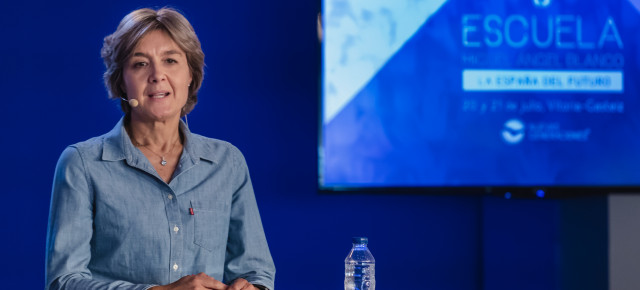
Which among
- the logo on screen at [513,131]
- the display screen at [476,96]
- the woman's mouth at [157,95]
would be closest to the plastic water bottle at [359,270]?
the display screen at [476,96]

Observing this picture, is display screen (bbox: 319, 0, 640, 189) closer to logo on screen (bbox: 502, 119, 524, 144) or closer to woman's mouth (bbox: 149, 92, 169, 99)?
logo on screen (bbox: 502, 119, 524, 144)

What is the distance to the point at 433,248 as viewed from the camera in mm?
3285

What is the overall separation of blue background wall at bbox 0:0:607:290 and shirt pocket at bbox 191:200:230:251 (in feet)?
4.68

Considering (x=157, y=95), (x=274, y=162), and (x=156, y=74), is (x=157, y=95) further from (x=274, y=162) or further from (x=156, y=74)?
(x=274, y=162)

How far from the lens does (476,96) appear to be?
3.01 meters

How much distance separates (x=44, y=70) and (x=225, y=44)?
815 millimetres

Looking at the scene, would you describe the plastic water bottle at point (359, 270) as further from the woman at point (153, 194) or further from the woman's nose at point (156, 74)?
the woman's nose at point (156, 74)

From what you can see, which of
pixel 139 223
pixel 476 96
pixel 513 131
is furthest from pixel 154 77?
pixel 513 131

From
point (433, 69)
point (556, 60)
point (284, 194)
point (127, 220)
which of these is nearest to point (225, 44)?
point (284, 194)

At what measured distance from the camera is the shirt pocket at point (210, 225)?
170 centimetres

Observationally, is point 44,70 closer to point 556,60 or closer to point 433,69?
point 433,69

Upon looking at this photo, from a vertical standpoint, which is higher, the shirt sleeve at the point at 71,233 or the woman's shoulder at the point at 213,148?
the woman's shoulder at the point at 213,148

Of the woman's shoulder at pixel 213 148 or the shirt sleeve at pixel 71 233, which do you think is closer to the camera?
the shirt sleeve at pixel 71 233

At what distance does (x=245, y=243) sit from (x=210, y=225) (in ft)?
0.35
